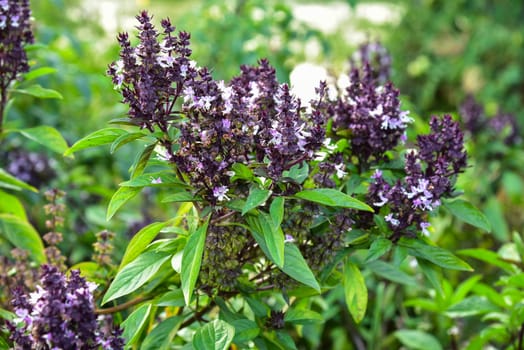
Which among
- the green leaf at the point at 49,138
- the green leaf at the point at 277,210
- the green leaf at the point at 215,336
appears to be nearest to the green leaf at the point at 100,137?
the green leaf at the point at 277,210

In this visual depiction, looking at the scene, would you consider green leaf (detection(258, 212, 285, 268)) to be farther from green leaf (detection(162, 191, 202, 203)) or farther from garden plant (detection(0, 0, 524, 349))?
green leaf (detection(162, 191, 202, 203))

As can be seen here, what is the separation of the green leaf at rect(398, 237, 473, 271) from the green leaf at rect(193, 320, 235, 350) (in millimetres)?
439

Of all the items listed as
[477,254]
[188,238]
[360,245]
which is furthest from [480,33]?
[188,238]

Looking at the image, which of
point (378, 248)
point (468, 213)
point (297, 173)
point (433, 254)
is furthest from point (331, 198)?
point (468, 213)

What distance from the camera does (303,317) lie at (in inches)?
61.4

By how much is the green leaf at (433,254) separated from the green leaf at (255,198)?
411 mm

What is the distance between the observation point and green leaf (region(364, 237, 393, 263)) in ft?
4.71

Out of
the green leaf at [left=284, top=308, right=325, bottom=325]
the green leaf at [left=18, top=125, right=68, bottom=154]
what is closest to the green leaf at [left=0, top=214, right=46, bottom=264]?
the green leaf at [left=18, top=125, right=68, bottom=154]

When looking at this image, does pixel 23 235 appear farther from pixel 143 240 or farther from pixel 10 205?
pixel 143 240

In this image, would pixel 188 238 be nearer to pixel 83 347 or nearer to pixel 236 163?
pixel 236 163

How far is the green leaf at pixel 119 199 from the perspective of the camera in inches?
52.2

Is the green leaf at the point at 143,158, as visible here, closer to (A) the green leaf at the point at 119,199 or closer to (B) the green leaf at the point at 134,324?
(A) the green leaf at the point at 119,199

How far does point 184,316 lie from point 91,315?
15.2 inches

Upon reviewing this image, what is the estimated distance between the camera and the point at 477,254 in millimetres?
1925
